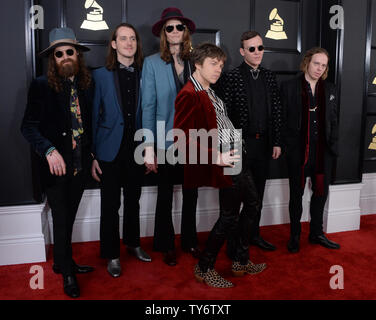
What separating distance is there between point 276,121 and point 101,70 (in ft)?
4.44

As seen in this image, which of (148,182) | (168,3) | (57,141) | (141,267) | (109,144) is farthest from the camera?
(148,182)

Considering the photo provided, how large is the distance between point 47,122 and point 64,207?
534 millimetres

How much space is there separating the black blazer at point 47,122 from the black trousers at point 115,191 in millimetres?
334

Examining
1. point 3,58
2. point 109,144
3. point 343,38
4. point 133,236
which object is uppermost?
point 343,38

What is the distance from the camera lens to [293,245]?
2.96 meters

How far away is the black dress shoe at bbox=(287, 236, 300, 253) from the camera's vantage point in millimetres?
2932

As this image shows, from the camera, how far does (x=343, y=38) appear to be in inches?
126

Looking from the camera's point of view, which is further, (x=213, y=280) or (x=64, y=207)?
(x=213, y=280)

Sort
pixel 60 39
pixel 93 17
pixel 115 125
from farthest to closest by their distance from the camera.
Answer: pixel 93 17, pixel 115 125, pixel 60 39

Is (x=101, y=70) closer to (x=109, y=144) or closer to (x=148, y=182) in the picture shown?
(x=109, y=144)

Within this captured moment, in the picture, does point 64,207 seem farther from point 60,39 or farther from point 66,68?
point 60,39

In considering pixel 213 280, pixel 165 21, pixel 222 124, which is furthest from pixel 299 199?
pixel 165 21
